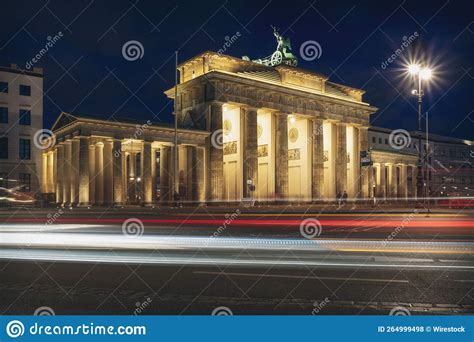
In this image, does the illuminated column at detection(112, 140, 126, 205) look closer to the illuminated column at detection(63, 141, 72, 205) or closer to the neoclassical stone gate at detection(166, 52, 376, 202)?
the illuminated column at detection(63, 141, 72, 205)

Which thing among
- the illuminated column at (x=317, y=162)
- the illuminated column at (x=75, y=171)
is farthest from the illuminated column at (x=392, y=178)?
the illuminated column at (x=75, y=171)

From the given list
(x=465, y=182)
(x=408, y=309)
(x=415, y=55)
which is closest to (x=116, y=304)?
(x=408, y=309)

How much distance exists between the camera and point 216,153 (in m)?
54.9

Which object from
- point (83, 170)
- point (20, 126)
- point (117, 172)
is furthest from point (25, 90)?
point (117, 172)

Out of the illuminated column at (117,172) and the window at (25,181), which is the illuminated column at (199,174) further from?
the window at (25,181)

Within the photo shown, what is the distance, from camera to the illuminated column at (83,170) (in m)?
48.2

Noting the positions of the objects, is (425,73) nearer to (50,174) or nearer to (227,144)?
(227,144)

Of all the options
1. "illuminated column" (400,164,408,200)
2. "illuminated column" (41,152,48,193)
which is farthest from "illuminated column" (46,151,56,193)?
"illuminated column" (400,164,408,200)

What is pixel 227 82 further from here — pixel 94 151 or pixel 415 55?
pixel 415 55

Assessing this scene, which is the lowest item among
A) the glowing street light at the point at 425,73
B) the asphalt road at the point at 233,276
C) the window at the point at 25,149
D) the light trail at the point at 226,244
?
the asphalt road at the point at 233,276

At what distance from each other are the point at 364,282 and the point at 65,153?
51332mm

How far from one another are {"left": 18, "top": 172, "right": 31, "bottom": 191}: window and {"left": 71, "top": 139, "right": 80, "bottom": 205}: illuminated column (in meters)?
11.8

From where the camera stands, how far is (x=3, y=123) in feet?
194

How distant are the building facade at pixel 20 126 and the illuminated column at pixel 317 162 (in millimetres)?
36208
